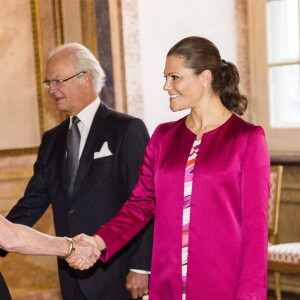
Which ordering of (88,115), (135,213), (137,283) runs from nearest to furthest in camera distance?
(135,213) → (137,283) → (88,115)

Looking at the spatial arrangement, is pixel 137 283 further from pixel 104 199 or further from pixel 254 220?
pixel 254 220

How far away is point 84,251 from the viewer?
288 centimetres

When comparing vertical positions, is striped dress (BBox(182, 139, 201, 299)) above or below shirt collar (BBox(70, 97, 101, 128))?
below

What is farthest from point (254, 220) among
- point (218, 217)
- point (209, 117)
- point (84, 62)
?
point (84, 62)

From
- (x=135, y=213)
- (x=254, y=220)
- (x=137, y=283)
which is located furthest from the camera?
(x=137, y=283)

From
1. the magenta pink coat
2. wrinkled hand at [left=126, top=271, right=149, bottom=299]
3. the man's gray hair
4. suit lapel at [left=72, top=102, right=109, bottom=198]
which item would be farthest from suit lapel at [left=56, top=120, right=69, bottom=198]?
the magenta pink coat

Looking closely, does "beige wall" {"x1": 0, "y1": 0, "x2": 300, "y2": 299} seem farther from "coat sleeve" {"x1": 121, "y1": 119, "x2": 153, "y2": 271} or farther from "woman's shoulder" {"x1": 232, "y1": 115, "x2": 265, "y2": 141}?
"woman's shoulder" {"x1": 232, "y1": 115, "x2": 265, "y2": 141}

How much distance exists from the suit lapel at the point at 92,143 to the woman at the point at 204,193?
1.52ft

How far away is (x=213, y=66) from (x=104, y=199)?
34.0 inches

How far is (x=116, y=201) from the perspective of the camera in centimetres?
333

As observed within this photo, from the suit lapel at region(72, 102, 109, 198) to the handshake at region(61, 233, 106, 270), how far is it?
0.47 metres

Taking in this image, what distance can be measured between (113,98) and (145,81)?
262 mm

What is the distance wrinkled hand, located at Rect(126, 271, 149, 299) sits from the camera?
10.7ft

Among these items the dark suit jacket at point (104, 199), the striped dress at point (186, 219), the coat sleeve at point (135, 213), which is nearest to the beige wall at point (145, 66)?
the dark suit jacket at point (104, 199)
